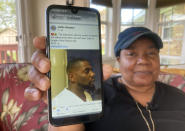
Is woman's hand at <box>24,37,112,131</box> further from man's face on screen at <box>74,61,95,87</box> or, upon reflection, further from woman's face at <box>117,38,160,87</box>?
woman's face at <box>117,38,160,87</box>

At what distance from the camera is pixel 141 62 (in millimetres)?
654

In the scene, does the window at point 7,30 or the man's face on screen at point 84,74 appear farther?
the window at point 7,30

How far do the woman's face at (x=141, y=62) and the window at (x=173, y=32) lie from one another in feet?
6.16

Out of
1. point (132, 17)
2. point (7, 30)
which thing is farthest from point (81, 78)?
point (132, 17)

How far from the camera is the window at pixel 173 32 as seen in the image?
2174 millimetres

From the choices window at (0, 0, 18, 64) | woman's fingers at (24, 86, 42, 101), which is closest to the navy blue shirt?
woman's fingers at (24, 86, 42, 101)

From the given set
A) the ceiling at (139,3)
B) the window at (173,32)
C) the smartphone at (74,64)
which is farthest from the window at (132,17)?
the smartphone at (74,64)

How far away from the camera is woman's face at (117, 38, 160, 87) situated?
2.17 feet

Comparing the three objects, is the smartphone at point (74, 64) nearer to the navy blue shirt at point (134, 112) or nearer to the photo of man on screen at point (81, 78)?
the photo of man on screen at point (81, 78)

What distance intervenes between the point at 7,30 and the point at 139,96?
1367mm

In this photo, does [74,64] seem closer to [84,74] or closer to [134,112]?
[84,74]

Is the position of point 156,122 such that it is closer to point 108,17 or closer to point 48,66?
point 48,66

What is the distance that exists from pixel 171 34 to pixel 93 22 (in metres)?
2.39

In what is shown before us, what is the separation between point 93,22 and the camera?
1.28 ft
